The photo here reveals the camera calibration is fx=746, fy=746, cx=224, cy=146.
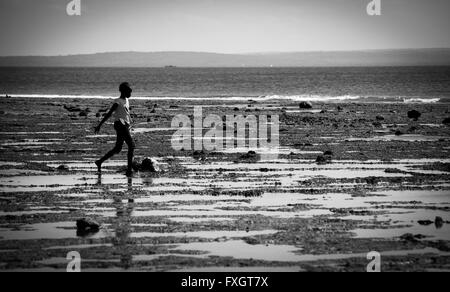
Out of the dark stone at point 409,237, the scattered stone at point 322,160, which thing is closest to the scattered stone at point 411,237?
the dark stone at point 409,237

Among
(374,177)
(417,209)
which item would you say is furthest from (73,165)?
(417,209)

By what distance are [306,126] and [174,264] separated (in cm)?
2625

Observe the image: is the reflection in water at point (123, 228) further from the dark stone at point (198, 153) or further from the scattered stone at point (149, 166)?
the dark stone at point (198, 153)

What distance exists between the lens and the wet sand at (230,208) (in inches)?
402

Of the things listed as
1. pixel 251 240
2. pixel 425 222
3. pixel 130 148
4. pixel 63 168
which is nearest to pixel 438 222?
pixel 425 222

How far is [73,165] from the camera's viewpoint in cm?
2039

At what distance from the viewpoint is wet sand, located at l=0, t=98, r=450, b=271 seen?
1021cm

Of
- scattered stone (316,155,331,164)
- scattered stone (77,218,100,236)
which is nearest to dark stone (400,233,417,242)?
scattered stone (77,218,100,236)

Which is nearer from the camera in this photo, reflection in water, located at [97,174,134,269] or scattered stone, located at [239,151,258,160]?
reflection in water, located at [97,174,134,269]

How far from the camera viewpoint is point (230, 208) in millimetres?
13914

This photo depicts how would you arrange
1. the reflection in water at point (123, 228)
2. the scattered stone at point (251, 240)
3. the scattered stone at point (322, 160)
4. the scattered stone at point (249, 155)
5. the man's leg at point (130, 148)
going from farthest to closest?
the scattered stone at point (249, 155) → the scattered stone at point (322, 160) → the man's leg at point (130, 148) → the scattered stone at point (251, 240) → the reflection in water at point (123, 228)

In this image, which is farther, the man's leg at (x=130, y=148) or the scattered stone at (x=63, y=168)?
the scattered stone at (x=63, y=168)

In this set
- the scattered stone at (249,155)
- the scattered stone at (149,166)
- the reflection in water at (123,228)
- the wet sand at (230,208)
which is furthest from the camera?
the scattered stone at (249,155)

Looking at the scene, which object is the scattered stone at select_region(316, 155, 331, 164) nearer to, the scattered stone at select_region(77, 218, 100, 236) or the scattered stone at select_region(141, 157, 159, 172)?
the scattered stone at select_region(141, 157, 159, 172)
